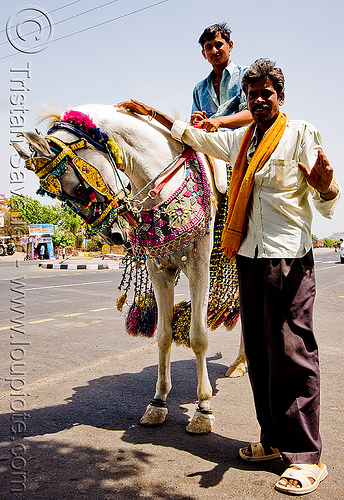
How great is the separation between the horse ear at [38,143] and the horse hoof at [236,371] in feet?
9.29

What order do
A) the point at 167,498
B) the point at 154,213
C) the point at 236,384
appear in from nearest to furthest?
the point at 167,498
the point at 154,213
the point at 236,384

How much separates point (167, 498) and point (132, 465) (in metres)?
0.40

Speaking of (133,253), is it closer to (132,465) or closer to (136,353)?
(132,465)

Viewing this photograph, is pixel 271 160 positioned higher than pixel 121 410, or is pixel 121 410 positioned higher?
pixel 271 160

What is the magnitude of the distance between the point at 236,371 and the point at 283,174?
2.58 metres

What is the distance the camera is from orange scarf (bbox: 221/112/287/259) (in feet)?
8.41

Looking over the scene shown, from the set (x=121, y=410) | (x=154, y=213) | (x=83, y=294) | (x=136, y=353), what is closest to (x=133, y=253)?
(x=154, y=213)

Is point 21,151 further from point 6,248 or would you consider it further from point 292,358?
point 6,248

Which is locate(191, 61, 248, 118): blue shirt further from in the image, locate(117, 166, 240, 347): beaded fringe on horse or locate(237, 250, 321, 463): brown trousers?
locate(237, 250, 321, 463): brown trousers

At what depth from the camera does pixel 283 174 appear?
8.29 feet

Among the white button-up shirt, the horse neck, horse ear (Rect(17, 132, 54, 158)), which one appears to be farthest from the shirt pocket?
horse ear (Rect(17, 132, 54, 158))

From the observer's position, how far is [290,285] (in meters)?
2.51

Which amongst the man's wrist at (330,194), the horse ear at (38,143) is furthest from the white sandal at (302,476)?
the horse ear at (38,143)

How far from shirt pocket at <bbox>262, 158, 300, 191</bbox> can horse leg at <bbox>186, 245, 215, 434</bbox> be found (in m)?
0.85
